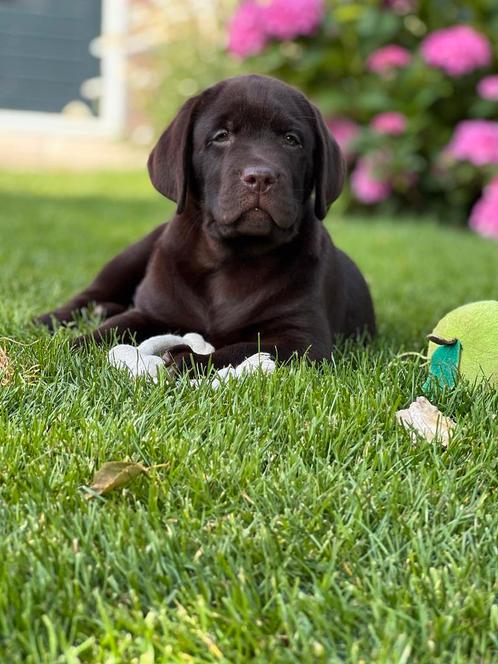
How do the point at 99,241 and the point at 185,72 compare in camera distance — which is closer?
the point at 99,241

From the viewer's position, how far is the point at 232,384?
2.44m

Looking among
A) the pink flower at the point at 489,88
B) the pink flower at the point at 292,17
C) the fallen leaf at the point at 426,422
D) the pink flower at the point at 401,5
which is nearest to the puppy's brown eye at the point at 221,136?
the fallen leaf at the point at 426,422

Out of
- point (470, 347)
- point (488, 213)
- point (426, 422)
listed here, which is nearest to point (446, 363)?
point (470, 347)

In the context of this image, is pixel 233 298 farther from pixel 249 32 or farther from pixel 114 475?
pixel 249 32

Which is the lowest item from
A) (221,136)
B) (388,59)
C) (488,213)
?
(488,213)

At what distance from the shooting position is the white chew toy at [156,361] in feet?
8.32

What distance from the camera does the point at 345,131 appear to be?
325 inches

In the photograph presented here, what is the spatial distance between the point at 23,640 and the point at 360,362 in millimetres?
1629

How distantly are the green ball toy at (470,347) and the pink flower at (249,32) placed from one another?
20.3 feet

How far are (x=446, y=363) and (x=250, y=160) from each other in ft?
2.81

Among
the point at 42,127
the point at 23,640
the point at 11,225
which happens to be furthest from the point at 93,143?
the point at 23,640

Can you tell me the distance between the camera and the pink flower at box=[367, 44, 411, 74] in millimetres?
7945

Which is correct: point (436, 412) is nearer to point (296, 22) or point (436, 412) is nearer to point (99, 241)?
point (99, 241)

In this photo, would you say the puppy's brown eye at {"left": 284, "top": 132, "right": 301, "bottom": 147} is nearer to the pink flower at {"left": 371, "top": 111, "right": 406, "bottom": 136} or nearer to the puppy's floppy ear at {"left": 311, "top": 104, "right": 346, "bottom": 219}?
the puppy's floppy ear at {"left": 311, "top": 104, "right": 346, "bottom": 219}
